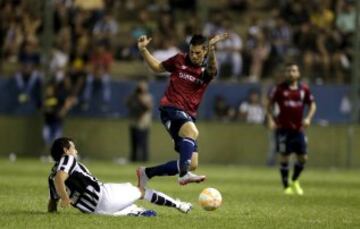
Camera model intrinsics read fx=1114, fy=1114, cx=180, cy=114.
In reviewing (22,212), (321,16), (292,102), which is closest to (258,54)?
(321,16)

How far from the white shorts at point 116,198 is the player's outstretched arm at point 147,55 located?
83.6 inches

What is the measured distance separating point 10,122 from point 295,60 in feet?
28.5

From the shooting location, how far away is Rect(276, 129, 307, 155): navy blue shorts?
21391 mm

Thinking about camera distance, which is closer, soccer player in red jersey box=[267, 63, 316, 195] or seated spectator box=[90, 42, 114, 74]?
soccer player in red jersey box=[267, 63, 316, 195]

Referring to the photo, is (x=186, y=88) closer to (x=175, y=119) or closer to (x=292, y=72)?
(x=175, y=119)

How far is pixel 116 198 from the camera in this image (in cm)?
1390

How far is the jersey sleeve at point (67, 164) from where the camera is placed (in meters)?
13.5

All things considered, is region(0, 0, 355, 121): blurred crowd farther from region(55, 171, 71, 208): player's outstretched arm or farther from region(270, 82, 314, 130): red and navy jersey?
region(55, 171, 71, 208): player's outstretched arm

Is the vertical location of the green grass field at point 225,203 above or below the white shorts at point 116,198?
below

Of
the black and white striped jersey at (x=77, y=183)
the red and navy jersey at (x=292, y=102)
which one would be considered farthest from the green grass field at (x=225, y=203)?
the red and navy jersey at (x=292, y=102)

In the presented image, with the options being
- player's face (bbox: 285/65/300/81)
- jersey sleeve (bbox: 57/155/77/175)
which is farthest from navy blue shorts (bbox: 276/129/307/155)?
jersey sleeve (bbox: 57/155/77/175)

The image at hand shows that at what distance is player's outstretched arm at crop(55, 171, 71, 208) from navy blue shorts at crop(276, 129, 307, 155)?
8720 millimetres

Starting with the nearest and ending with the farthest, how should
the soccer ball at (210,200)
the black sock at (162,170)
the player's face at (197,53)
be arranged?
1. the soccer ball at (210,200)
2. the black sock at (162,170)
3. the player's face at (197,53)

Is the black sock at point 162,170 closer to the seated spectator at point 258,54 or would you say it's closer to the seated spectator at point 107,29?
the seated spectator at point 258,54
